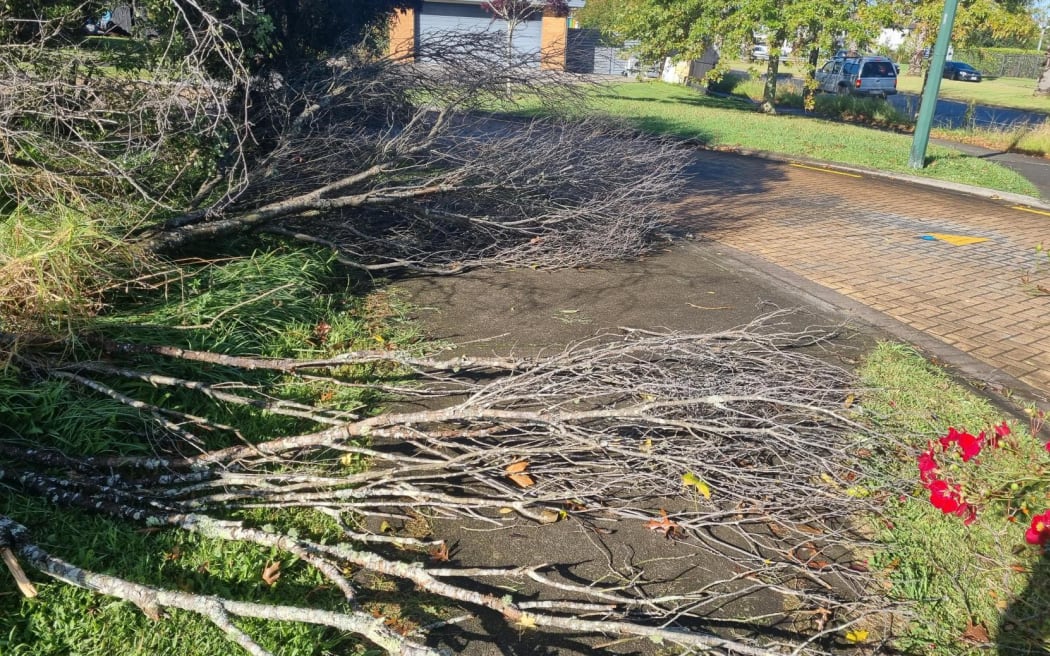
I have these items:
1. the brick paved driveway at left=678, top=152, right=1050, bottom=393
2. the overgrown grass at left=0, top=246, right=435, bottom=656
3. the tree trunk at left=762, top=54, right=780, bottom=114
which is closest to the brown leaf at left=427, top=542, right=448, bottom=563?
the overgrown grass at left=0, top=246, right=435, bottom=656

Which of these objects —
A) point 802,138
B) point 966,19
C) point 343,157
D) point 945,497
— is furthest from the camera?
point 966,19

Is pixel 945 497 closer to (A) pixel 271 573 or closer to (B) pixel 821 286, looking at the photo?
(A) pixel 271 573

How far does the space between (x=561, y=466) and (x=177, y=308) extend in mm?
2891

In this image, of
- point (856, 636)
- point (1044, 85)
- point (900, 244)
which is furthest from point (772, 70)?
point (1044, 85)

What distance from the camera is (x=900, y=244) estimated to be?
8.69 metres

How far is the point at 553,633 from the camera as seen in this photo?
2756 mm

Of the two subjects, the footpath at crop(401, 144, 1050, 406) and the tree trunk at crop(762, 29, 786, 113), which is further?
the tree trunk at crop(762, 29, 786, 113)

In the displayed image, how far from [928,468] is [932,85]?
1193 centimetres

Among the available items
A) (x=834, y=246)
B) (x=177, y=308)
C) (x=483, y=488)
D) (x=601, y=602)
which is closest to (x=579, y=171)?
(x=834, y=246)

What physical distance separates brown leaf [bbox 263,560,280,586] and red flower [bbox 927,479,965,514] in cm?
282

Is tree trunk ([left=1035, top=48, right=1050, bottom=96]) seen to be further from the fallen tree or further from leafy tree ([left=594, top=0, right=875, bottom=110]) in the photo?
the fallen tree

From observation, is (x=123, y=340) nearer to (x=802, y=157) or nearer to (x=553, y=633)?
(x=553, y=633)

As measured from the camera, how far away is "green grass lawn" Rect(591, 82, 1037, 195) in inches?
519

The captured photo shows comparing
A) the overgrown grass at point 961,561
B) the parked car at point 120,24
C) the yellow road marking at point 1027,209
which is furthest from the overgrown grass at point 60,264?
the yellow road marking at point 1027,209
